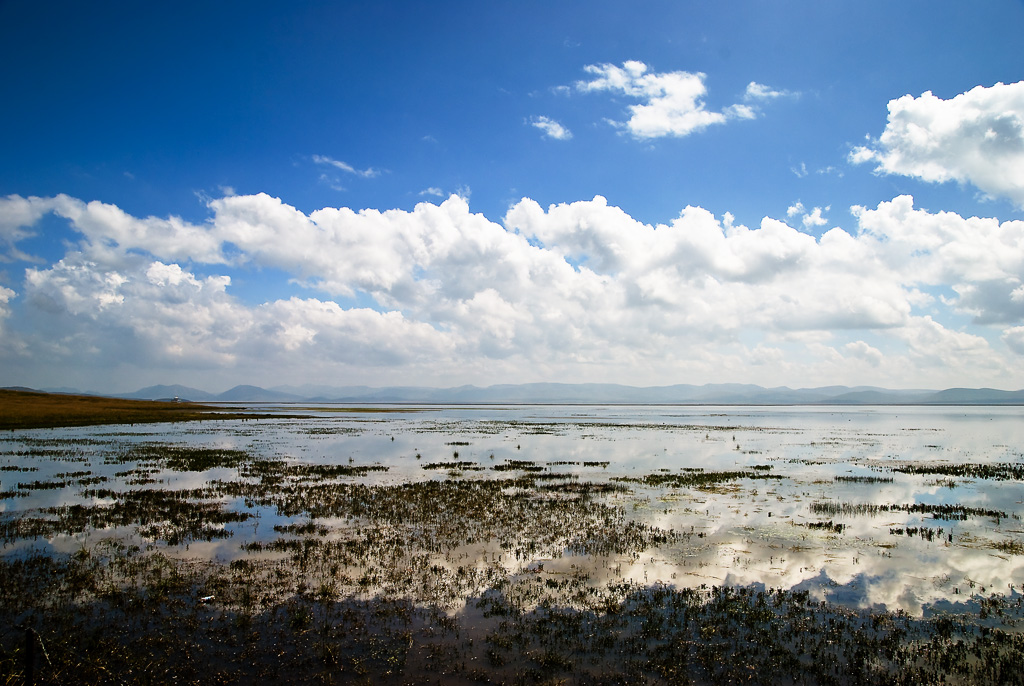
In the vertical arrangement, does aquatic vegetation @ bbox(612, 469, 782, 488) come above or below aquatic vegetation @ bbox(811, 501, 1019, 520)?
below

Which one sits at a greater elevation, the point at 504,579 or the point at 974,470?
the point at 504,579

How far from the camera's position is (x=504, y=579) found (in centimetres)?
1742

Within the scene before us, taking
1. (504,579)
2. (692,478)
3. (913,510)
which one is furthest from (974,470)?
(504,579)

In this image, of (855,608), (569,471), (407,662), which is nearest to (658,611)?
(855,608)

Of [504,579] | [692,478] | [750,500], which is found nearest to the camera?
[504,579]

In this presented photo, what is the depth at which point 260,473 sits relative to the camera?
3956cm

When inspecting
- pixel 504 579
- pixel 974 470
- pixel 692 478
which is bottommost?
pixel 974 470

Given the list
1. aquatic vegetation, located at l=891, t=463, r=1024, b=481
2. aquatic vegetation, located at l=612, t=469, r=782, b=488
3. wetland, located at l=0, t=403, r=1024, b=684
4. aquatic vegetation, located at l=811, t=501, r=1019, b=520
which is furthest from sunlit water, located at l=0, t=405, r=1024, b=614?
aquatic vegetation, located at l=612, t=469, r=782, b=488

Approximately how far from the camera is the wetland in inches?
481

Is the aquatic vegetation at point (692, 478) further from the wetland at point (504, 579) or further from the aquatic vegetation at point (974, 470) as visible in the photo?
the aquatic vegetation at point (974, 470)

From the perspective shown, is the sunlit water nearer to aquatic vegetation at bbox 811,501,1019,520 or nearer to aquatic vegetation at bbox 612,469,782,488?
aquatic vegetation at bbox 811,501,1019,520

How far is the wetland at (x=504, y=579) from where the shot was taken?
1221cm

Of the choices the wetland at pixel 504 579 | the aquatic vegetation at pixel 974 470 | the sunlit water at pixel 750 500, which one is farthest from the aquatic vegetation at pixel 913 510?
the aquatic vegetation at pixel 974 470

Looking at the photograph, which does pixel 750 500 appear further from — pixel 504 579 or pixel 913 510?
pixel 504 579
